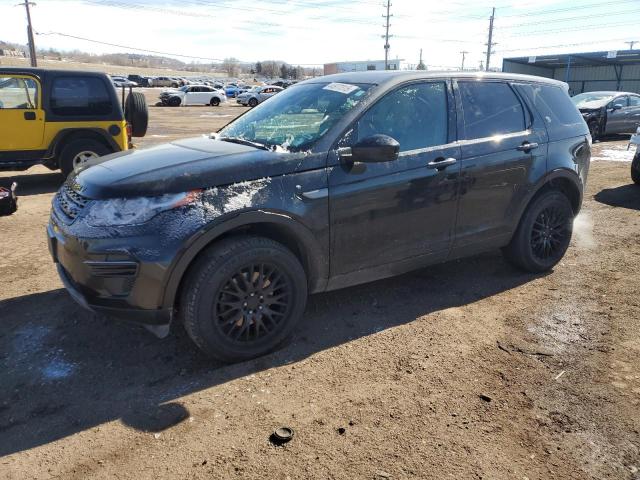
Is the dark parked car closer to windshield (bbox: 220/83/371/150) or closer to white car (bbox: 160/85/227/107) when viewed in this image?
windshield (bbox: 220/83/371/150)

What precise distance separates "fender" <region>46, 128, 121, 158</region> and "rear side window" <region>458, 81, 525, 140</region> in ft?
20.9

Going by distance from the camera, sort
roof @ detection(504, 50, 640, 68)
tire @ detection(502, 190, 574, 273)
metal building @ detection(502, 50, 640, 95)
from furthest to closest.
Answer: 1. metal building @ detection(502, 50, 640, 95)
2. roof @ detection(504, 50, 640, 68)
3. tire @ detection(502, 190, 574, 273)

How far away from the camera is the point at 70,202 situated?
3.24 m

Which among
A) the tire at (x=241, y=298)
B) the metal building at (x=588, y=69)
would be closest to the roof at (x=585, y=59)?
the metal building at (x=588, y=69)

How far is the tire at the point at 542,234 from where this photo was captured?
15.1ft

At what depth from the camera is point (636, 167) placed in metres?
8.49

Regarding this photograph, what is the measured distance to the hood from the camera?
9.65 feet

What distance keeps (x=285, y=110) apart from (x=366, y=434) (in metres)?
2.55

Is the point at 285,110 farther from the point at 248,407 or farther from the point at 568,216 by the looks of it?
the point at 568,216

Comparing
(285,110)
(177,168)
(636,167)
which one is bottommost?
(636,167)

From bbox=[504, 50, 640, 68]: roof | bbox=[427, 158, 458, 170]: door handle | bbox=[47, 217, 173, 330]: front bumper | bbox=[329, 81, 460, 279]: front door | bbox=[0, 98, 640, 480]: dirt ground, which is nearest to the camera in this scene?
bbox=[0, 98, 640, 480]: dirt ground

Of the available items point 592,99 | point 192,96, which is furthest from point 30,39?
point 592,99

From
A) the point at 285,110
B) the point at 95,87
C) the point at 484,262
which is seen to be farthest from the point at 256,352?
the point at 95,87

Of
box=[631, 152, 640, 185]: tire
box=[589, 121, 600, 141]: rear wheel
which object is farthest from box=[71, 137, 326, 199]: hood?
box=[589, 121, 600, 141]: rear wheel
